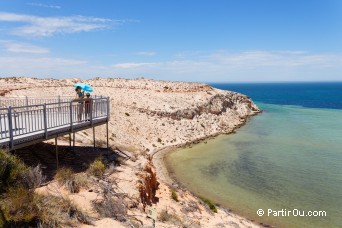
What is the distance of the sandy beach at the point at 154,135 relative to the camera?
524 inches

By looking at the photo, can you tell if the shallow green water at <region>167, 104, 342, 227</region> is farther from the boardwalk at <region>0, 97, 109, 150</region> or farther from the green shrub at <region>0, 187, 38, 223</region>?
the green shrub at <region>0, 187, 38, 223</region>

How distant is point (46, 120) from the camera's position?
539 inches

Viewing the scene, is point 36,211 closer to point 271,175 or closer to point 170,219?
point 170,219

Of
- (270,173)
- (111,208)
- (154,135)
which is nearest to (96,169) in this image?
(111,208)

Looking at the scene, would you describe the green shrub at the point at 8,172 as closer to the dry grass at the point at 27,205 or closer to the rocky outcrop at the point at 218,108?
the dry grass at the point at 27,205

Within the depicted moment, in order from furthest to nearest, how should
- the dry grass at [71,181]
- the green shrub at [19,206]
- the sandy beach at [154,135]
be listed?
the sandy beach at [154,135]
the dry grass at [71,181]
the green shrub at [19,206]

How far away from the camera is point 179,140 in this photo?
1388 inches

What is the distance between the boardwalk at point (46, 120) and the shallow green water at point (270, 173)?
879 cm

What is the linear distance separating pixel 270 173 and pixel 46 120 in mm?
18104

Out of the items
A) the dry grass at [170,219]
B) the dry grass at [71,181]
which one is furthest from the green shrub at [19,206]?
the dry grass at [170,219]

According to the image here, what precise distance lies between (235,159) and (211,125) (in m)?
13.9

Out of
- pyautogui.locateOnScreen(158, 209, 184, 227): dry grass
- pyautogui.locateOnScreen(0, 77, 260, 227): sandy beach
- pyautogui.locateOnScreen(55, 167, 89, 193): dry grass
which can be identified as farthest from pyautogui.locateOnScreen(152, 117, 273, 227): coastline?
pyautogui.locateOnScreen(55, 167, 89, 193): dry grass

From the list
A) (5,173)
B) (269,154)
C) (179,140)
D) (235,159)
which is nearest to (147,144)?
(179,140)

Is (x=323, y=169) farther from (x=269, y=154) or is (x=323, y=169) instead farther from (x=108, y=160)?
(x=108, y=160)
